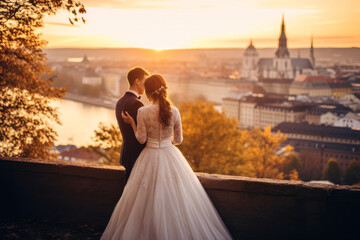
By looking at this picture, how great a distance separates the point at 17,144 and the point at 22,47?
3.59 feet

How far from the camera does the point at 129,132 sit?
2023mm

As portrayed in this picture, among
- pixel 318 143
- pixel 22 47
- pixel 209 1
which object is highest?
pixel 209 1

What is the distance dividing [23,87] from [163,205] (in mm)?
3704

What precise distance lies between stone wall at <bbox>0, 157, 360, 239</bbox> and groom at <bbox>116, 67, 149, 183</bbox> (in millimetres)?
318

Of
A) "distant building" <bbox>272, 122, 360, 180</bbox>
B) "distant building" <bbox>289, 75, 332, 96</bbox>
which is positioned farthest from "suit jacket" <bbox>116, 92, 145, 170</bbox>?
"distant building" <bbox>289, 75, 332, 96</bbox>

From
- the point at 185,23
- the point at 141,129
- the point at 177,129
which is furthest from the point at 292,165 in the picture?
the point at 185,23

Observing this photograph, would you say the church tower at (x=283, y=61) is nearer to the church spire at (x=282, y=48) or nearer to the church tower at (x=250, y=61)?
the church spire at (x=282, y=48)

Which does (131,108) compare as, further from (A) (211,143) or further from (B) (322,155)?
(B) (322,155)

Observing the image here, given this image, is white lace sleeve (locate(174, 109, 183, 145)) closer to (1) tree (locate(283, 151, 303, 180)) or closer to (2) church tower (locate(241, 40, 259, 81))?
(1) tree (locate(283, 151, 303, 180))

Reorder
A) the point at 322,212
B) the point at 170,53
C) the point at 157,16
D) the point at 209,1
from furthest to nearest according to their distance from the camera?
the point at 170,53
the point at 209,1
the point at 157,16
the point at 322,212

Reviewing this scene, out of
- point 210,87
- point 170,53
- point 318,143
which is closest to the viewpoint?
point 318,143

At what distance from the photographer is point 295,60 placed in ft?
238

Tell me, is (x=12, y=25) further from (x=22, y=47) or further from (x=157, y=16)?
(x=157, y=16)

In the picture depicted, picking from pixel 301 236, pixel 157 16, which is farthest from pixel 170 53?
pixel 301 236
